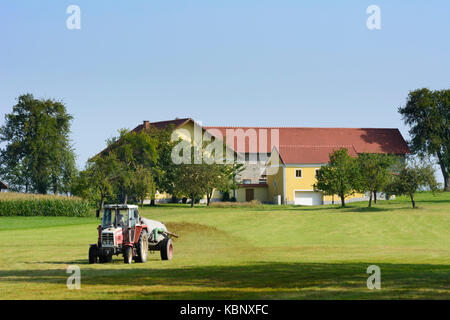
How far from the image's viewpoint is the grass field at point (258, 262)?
49.1 ft

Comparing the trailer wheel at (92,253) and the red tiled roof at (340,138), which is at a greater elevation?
the red tiled roof at (340,138)

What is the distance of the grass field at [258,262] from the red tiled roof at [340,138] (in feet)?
130

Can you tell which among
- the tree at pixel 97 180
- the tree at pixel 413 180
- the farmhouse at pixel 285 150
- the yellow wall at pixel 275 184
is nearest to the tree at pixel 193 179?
the tree at pixel 97 180

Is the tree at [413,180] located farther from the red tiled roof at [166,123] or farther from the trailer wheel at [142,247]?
the trailer wheel at [142,247]

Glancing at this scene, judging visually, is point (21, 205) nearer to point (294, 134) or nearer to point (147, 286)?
point (294, 134)

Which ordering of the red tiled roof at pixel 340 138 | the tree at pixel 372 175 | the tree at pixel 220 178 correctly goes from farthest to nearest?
the red tiled roof at pixel 340 138 → the tree at pixel 220 178 → the tree at pixel 372 175

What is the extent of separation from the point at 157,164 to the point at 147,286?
6922 cm

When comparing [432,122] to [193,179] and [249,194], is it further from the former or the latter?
[193,179]

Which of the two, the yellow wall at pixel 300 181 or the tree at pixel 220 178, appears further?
the yellow wall at pixel 300 181

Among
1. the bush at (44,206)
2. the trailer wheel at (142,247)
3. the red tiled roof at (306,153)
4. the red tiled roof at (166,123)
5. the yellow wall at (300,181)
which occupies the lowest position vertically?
the trailer wheel at (142,247)

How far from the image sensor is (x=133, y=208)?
24.5m

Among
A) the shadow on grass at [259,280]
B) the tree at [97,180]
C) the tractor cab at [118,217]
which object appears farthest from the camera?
the tree at [97,180]

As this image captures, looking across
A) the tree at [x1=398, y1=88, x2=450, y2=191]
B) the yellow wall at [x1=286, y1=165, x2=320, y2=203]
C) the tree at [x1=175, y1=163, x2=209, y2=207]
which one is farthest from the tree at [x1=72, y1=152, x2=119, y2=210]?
the tree at [x1=398, y1=88, x2=450, y2=191]
